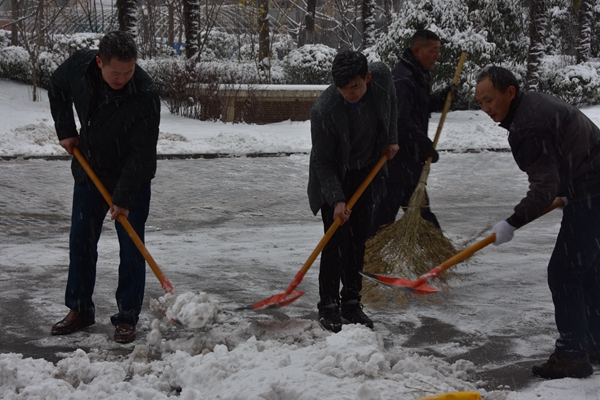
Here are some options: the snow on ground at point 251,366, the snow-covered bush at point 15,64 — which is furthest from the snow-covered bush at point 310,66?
the snow on ground at point 251,366

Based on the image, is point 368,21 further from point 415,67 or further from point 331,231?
point 331,231

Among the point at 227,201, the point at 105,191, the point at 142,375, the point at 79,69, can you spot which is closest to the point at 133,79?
the point at 79,69

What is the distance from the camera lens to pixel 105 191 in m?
4.23

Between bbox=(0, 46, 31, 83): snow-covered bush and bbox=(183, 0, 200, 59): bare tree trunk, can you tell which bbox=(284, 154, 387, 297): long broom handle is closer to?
bbox=(183, 0, 200, 59): bare tree trunk

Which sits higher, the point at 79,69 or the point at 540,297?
the point at 79,69

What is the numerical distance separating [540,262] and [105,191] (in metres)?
4.08

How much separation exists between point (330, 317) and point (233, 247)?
7.91 ft

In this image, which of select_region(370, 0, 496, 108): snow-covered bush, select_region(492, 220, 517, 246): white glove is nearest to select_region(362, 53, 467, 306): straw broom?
select_region(492, 220, 517, 246): white glove

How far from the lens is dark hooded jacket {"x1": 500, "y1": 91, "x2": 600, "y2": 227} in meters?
3.48

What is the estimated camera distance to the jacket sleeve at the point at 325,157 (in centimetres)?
434

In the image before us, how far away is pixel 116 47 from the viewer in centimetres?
386

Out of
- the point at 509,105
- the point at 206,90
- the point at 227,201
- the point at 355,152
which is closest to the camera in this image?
the point at 509,105

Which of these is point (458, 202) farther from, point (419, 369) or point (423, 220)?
point (419, 369)

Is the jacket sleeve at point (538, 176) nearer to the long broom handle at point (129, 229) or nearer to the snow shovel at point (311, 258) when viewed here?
the snow shovel at point (311, 258)
